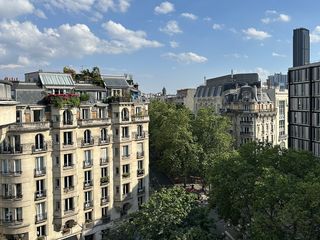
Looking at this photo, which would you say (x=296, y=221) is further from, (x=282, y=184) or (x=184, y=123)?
(x=184, y=123)

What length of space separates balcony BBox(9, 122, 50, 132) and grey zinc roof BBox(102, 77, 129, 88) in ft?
47.3

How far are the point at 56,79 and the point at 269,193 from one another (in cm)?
3191

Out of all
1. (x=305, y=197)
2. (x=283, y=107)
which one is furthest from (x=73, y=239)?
(x=283, y=107)

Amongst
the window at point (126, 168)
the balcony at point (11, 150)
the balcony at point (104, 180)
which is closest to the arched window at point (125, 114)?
the window at point (126, 168)

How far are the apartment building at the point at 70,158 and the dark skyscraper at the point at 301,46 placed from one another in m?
131

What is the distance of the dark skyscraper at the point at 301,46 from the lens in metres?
172

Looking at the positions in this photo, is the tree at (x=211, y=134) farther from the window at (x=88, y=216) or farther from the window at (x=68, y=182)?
the window at (x=68, y=182)

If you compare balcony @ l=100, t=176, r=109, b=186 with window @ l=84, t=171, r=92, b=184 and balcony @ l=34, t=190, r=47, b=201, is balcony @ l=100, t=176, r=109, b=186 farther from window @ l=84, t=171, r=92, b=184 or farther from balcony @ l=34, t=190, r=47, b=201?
balcony @ l=34, t=190, r=47, b=201

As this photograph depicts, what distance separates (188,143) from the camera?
7175 centimetres

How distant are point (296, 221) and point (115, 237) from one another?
17022 mm

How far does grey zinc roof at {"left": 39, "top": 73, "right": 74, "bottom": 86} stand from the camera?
168ft

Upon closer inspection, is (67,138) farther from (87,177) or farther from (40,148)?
(87,177)

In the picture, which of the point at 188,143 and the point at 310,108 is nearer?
the point at 310,108

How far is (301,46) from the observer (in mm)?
170125
